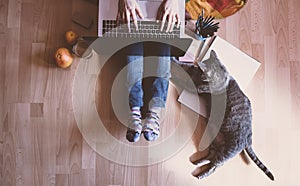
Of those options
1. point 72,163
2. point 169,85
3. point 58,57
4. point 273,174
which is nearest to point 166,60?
point 169,85

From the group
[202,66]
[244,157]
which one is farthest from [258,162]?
[202,66]

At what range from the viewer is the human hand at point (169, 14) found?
135 cm

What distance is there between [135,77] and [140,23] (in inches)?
8.9

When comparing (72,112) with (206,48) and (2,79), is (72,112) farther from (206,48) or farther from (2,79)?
(206,48)

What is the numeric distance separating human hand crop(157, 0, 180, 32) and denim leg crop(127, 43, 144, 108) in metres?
0.17

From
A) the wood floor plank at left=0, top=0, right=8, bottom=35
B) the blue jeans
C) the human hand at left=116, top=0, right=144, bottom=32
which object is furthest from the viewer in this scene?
the wood floor plank at left=0, top=0, right=8, bottom=35

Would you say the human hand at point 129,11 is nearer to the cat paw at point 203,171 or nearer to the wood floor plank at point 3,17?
the wood floor plank at point 3,17

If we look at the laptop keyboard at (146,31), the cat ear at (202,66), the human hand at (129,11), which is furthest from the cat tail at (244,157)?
the human hand at (129,11)

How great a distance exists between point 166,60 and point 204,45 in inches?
8.7

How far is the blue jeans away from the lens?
4.85 ft

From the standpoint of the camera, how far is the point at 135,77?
148cm

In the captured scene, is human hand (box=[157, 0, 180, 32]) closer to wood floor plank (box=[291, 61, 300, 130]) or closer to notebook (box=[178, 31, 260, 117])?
notebook (box=[178, 31, 260, 117])

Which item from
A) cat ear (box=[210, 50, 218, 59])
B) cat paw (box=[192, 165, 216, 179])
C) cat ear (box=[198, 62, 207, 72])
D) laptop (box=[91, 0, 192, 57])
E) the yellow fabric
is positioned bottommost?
cat paw (box=[192, 165, 216, 179])

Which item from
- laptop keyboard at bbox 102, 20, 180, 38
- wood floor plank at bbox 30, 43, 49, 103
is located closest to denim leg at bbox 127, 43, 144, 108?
laptop keyboard at bbox 102, 20, 180, 38
